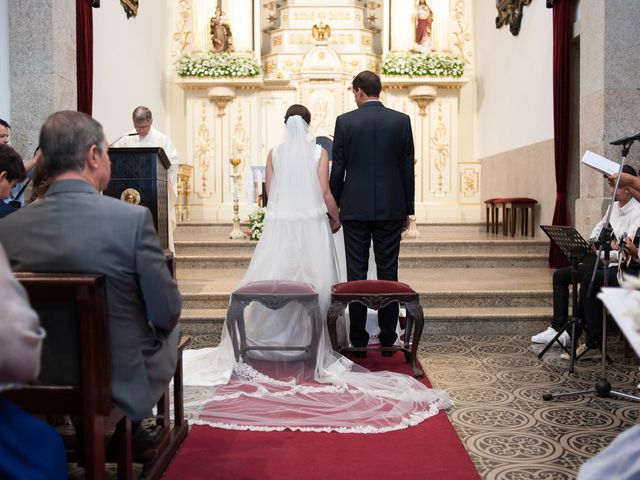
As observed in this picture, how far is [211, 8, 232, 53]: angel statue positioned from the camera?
11.4 meters

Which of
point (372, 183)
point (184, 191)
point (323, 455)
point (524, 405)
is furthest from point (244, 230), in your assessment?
point (323, 455)

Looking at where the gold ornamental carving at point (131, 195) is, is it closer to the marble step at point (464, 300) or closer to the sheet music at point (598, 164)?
the marble step at point (464, 300)

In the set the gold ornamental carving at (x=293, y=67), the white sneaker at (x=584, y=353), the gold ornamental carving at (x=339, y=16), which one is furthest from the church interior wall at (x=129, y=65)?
the white sneaker at (x=584, y=353)

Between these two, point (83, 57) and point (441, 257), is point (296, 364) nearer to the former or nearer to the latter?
point (441, 257)

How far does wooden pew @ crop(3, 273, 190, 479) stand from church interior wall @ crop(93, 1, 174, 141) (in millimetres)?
6324

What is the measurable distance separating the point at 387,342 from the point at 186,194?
6.99 m

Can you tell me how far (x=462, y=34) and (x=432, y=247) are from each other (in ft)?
17.8

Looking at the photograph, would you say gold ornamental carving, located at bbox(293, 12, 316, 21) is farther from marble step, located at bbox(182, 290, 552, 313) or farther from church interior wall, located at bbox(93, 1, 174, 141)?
marble step, located at bbox(182, 290, 552, 313)

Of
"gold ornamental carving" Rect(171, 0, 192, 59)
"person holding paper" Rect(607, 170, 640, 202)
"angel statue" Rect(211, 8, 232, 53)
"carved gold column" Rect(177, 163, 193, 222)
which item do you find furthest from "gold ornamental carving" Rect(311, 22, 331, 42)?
"person holding paper" Rect(607, 170, 640, 202)

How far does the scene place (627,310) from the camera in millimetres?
1731

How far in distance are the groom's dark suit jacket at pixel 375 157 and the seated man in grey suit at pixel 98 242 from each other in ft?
8.64

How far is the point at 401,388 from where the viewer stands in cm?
410

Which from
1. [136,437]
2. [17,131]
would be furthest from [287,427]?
[17,131]

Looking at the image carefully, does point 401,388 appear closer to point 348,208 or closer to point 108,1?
point 348,208
